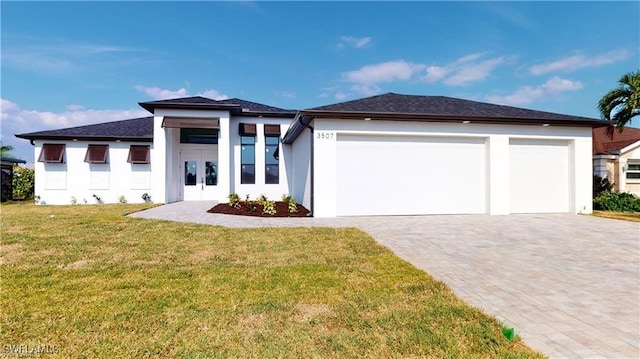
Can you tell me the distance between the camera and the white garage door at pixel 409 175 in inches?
416

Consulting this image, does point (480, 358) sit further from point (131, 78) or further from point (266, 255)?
point (131, 78)

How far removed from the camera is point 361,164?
10.6 metres

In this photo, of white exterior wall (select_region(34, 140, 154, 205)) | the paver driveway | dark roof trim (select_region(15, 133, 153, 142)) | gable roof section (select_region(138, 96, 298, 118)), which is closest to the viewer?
the paver driveway

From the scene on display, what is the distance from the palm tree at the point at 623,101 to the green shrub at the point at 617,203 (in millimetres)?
3156

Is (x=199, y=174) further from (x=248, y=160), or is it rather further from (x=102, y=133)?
(x=102, y=133)

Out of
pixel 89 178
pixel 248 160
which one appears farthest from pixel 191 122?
pixel 89 178

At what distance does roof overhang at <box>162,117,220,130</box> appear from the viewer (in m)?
14.2

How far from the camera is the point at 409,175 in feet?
35.6

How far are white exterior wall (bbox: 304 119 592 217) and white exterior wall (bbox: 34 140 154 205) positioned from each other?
38.4 feet

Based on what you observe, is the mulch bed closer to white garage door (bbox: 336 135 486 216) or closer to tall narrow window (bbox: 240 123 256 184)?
white garage door (bbox: 336 135 486 216)

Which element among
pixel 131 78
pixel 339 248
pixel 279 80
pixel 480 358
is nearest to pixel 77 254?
pixel 339 248

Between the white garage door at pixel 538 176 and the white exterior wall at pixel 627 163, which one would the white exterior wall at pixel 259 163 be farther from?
the white exterior wall at pixel 627 163

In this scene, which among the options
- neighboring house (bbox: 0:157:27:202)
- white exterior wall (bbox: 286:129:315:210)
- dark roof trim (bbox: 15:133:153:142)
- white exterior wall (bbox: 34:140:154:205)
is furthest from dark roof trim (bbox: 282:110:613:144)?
neighboring house (bbox: 0:157:27:202)

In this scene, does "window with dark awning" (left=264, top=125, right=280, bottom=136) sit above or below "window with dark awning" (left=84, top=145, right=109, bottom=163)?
above
